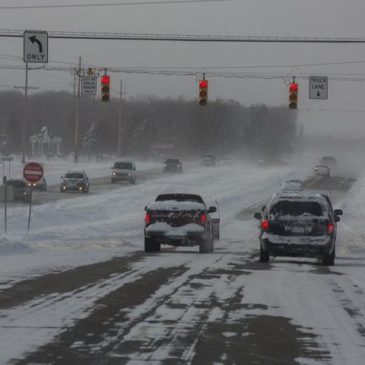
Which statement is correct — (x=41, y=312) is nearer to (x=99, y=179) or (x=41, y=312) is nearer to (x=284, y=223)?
(x=284, y=223)

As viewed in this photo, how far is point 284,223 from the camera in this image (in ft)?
70.7

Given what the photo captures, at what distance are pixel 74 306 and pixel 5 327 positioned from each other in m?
2.14

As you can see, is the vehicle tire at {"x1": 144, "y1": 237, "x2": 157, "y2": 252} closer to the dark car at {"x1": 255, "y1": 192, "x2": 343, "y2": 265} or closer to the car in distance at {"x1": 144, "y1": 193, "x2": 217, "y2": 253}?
the car in distance at {"x1": 144, "y1": 193, "x2": 217, "y2": 253}

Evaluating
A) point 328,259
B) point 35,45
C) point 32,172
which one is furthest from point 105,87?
point 328,259

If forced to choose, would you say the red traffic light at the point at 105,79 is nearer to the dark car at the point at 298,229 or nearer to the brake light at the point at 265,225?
the dark car at the point at 298,229

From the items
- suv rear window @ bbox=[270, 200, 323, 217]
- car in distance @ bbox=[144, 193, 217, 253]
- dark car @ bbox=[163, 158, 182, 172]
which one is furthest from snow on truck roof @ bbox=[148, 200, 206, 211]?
dark car @ bbox=[163, 158, 182, 172]

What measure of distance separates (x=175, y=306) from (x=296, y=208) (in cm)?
946

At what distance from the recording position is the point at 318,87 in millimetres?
39625

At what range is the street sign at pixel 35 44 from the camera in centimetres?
3099

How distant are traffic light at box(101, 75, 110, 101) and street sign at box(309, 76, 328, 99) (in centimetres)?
906

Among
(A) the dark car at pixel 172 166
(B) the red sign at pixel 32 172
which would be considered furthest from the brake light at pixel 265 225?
(A) the dark car at pixel 172 166

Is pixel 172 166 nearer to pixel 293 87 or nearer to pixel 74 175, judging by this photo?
pixel 74 175

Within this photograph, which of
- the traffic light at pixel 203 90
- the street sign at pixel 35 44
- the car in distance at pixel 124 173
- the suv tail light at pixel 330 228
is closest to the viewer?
the suv tail light at pixel 330 228

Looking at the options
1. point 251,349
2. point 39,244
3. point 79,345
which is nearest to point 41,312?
point 79,345
